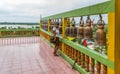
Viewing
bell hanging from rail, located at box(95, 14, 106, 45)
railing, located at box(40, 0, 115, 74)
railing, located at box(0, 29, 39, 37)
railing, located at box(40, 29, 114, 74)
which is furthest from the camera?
railing, located at box(0, 29, 39, 37)

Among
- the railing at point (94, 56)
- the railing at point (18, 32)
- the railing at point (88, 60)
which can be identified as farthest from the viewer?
the railing at point (18, 32)

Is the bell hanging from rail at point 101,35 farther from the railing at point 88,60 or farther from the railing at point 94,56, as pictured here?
the railing at point 88,60

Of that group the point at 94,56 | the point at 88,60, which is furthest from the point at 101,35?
the point at 88,60

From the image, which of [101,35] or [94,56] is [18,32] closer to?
[94,56]

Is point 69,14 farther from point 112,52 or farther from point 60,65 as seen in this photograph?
point 112,52

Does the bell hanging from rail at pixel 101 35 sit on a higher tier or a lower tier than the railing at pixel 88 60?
higher

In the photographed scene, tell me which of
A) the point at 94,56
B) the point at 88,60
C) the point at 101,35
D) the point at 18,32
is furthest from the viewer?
the point at 18,32

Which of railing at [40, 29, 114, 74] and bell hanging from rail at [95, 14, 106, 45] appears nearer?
bell hanging from rail at [95, 14, 106, 45]

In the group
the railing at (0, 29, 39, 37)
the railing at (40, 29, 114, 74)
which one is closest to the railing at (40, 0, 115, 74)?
the railing at (40, 29, 114, 74)

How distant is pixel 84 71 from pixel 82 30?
86cm

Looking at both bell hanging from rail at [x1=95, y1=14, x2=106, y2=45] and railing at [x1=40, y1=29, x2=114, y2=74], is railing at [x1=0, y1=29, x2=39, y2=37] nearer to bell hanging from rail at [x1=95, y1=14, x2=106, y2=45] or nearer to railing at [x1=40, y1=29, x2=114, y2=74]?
railing at [x1=40, y1=29, x2=114, y2=74]

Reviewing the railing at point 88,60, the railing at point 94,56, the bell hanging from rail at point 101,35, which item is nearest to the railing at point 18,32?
the railing at point 88,60

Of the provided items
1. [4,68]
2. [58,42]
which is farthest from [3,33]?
[4,68]

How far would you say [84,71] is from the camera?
3.81 meters
